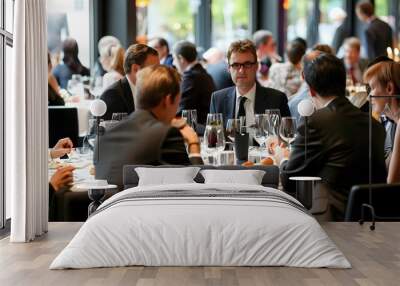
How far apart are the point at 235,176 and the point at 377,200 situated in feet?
4.52

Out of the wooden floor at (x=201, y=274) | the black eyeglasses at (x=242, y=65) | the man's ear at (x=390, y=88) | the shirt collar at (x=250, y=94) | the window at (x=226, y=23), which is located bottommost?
the wooden floor at (x=201, y=274)

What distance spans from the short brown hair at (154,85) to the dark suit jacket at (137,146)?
0.11 metres

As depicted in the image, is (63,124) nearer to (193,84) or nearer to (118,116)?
(118,116)

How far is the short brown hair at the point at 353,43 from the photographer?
38.3 feet

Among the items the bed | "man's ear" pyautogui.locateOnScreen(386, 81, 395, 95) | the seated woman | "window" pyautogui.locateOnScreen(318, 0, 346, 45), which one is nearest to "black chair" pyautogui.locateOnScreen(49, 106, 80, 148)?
the bed

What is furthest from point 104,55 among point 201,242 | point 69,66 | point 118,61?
point 201,242

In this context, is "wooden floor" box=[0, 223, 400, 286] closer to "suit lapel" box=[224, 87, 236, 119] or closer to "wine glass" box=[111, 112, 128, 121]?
"wine glass" box=[111, 112, 128, 121]

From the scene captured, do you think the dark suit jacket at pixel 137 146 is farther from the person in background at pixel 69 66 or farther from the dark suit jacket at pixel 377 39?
the dark suit jacket at pixel 377 39

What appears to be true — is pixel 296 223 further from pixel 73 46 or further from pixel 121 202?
pixel 73 46

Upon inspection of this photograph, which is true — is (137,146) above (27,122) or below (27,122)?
below

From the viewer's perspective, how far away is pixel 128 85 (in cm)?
759

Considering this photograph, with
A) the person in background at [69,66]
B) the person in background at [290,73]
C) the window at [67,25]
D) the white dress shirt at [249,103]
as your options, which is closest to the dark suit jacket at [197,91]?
the white dress shirt at [249,103]

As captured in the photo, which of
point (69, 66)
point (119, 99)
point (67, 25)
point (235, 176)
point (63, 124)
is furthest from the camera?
point (67, 25)

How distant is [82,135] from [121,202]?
2133 millimetres
